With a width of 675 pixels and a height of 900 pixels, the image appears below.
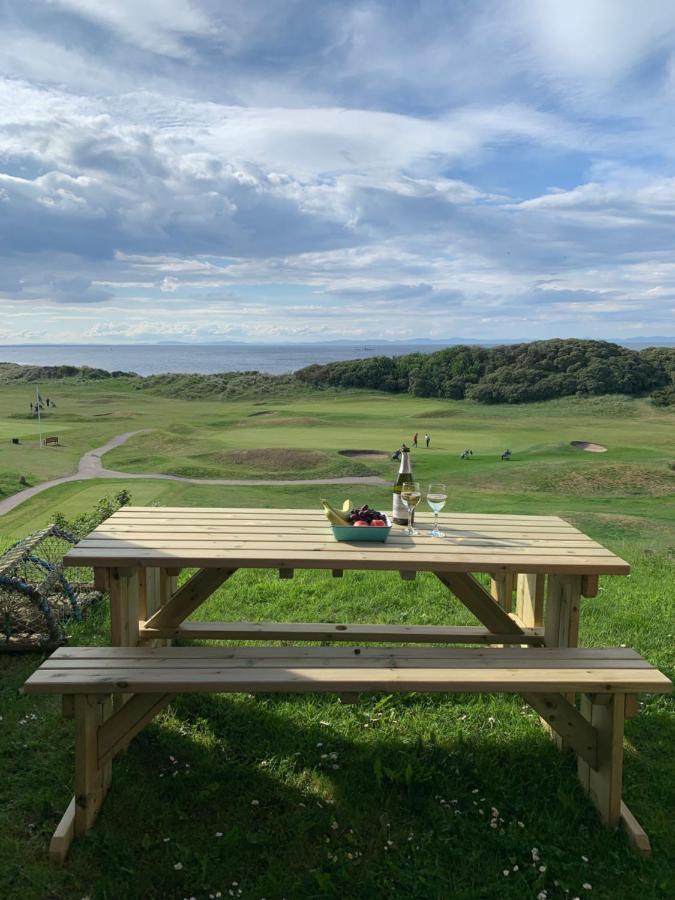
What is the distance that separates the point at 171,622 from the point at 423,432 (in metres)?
11.1

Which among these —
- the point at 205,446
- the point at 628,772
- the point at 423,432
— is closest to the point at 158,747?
the point at 628,772

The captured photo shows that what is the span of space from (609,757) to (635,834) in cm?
25

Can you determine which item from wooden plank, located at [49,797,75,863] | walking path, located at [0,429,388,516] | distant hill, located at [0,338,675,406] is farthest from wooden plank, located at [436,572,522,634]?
distant hill, located at [0,338,675,406]

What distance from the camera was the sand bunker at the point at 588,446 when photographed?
12.8 m

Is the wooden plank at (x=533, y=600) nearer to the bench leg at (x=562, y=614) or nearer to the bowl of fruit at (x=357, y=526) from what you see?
the bench leg at (x=562, y=614)

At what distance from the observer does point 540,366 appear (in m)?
15.0

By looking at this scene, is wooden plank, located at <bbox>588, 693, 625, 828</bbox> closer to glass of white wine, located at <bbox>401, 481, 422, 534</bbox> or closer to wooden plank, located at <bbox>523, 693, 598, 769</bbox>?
wooden plank, located at <bbox>523, 693, 598, 769</bbox>

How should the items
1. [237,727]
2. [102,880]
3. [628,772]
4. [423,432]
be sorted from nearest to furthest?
[102,880] → [628,772] → [237,727] → [423,432]

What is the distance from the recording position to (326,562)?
2711 mm

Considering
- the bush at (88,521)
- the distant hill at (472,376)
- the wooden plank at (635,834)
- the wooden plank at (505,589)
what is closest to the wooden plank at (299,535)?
the wooden plank at (505,589)

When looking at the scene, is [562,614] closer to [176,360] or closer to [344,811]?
[344,811]

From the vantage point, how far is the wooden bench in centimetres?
233

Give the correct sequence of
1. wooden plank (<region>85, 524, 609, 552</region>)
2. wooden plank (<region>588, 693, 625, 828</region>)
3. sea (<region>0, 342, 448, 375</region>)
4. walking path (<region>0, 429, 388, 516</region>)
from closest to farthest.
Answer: wooden plank (<region>588, 693, 625, 828</region>)
wooden plank (<region>85, 524, 609, 552</region>)
walking path (<region>0, 429, 388, 516</region>)
sea (<region>0, 342, 448, 375</region>)

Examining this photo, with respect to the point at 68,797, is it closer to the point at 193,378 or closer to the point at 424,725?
the point at 424,725
